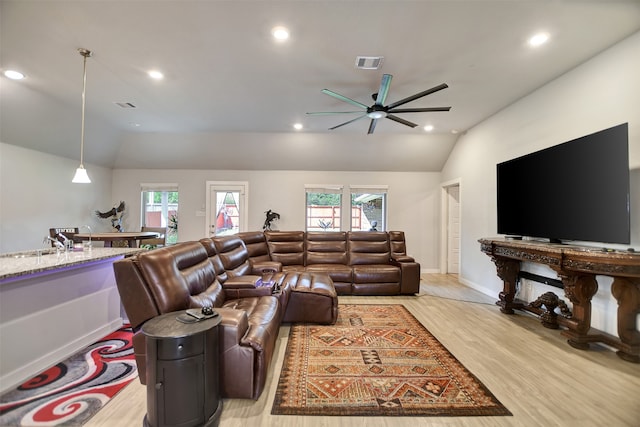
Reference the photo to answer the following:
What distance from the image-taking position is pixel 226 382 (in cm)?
194

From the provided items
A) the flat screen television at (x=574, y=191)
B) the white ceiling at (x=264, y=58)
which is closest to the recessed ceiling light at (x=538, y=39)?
the white ceiling at (x=264, y=58)

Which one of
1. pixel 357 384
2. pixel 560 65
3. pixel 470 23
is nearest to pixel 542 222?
pixel 560 65

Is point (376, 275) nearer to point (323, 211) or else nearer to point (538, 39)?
point (323, 211)

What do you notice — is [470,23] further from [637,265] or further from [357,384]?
[357,384]

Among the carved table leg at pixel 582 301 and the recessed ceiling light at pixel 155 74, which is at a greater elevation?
the recessed ceiling light at pixel 155 74

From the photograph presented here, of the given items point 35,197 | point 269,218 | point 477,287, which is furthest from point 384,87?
point 35,197

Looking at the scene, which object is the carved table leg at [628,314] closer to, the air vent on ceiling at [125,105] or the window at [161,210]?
the air vent on ceiling at [125,105]

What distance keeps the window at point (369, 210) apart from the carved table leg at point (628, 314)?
14.3ft

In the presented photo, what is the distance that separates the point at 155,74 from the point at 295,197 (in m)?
3.81

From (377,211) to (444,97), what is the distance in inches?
131

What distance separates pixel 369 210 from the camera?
6852mm

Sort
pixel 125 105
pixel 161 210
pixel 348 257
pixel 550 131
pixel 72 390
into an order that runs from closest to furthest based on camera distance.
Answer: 1. pixel 72 390
2. pixel 550 131
3. pixel 125 105
4. pixel 348 257
5. pixel 161 210

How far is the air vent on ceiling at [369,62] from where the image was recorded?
2.99m

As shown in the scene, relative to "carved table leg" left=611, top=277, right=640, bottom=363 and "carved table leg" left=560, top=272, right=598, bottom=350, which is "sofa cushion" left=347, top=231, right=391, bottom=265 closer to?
"carved table leg" left=560, top=272, right=598, bottom=350
